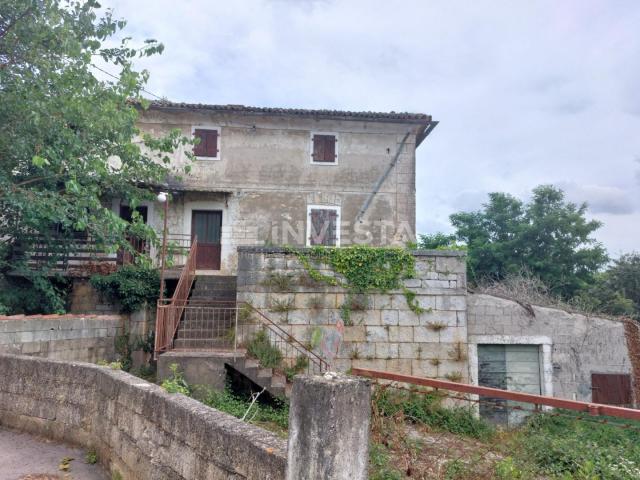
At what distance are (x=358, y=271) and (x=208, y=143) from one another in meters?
7.50

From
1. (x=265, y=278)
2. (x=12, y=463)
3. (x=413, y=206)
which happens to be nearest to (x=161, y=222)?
(x=265, y=278)

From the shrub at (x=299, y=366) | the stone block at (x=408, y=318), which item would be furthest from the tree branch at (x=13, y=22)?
the stone block at (x=408, y=318)

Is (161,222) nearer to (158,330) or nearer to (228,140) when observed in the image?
(228,140)

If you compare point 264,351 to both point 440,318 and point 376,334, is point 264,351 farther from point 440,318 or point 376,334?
point 440,318

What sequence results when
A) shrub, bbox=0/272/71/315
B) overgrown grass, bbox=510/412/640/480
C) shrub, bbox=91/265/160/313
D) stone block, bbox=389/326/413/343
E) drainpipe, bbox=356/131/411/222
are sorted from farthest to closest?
1. drainpipe, bbox=356/131/411/222
2. shrub, bbox=91/265/160/313
3. shrub, bbox=0/272/71/315
4. stone block, bbox=389/326/413/343
5. overgrown grass, bbox=510/412/640/480

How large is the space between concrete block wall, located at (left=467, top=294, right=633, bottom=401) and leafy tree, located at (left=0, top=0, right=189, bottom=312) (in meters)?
7.36

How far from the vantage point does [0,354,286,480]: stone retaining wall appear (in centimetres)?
267

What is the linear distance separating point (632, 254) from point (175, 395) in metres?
23.2

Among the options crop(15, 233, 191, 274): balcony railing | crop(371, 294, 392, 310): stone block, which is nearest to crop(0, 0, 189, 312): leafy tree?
crop(15, 233, 191, 274): balcony railing

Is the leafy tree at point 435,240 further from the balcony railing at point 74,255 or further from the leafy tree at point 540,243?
the balcony railing at point 74,255

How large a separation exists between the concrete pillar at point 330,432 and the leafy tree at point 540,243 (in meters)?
18.6

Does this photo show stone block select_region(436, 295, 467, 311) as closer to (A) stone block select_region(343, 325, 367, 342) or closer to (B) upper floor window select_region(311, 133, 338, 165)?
(A) stone block select_region(343, 325, 367, 342)

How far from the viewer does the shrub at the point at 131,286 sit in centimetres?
1091

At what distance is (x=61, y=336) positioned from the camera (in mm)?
7402
